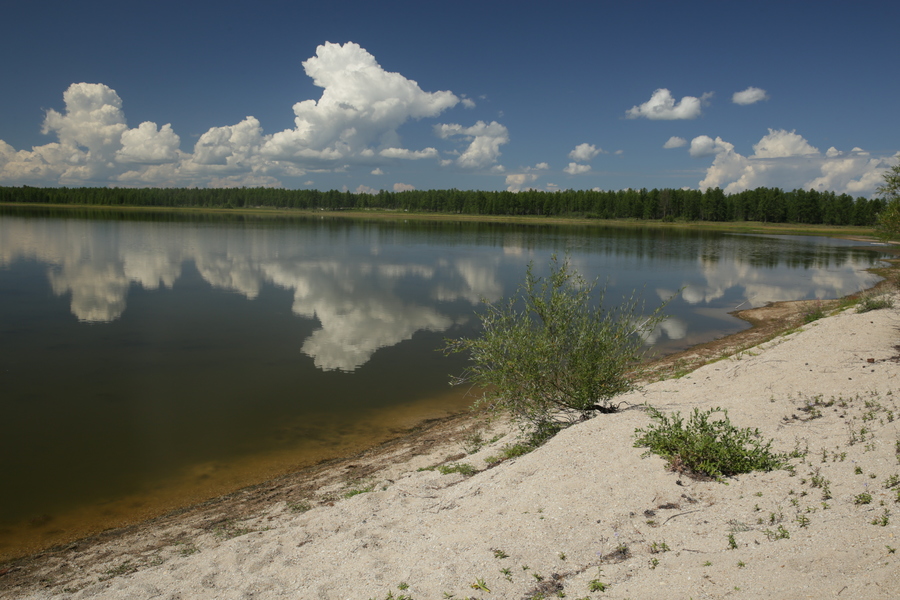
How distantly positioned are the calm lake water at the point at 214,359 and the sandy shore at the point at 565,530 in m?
2.19

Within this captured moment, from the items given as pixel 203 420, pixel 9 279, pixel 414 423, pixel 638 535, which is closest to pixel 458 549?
pixel 638 535

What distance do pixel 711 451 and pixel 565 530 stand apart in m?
2.48

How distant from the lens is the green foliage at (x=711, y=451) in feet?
22.8

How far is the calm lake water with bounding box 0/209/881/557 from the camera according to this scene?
1120 centimetres

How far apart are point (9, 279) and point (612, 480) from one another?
39.8 meters

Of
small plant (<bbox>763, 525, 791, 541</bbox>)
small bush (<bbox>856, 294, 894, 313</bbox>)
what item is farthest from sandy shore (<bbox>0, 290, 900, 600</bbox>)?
small bush (<bbox>856, 294, 894, 313</bbox>)

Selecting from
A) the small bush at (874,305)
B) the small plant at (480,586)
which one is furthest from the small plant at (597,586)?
the small bush at (874,305)

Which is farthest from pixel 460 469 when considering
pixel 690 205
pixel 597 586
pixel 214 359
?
pixel 690 205

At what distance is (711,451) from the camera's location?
23.2 feet

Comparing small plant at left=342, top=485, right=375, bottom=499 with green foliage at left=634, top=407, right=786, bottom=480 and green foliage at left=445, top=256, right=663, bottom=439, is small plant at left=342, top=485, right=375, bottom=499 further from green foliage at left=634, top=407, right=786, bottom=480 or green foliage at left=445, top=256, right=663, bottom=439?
green foliage at left=634, top=407, right=786, bottom=480

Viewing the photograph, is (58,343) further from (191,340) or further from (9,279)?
(9,279)

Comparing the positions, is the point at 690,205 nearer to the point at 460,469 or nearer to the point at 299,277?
the point at 299,277

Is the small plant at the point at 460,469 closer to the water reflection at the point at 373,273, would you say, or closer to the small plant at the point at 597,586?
the small plant at the point at 597,586

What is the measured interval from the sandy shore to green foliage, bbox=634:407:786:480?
196 millimetres
